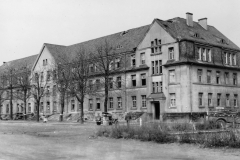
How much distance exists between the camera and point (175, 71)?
45.9m

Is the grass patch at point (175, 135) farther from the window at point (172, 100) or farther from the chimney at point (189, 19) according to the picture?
the chimney at point (189, 19)

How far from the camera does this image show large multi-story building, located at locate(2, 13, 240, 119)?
149 ft

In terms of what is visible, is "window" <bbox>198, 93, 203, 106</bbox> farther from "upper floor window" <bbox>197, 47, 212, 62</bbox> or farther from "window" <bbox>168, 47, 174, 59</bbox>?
"window" <bbox>168, 47, 174, 59</bbox>

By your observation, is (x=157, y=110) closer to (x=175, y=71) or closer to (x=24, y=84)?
(x=175, y=71)

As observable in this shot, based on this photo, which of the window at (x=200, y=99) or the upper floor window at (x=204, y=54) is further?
the upper floor window at (x=204, y=54)

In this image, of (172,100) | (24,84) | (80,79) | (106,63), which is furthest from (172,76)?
(24,84)

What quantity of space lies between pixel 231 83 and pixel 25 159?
43.9 metres

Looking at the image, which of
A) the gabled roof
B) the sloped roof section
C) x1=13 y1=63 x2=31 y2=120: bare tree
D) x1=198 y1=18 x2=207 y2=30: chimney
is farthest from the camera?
the gabled roof

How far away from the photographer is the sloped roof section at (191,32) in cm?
4716

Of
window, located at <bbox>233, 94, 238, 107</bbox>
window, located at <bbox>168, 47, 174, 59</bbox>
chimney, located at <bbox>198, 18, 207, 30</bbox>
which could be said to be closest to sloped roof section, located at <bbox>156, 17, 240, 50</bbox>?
chimney, located at <bbox>198, 18, 207, 30</bbox>

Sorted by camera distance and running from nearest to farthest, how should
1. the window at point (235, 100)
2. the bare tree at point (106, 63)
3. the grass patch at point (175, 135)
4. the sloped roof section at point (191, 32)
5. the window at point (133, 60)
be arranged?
the grass patch at point (175, 135)
the sloped roof section at point (191, 32)
the bare tree at point (106, 63)
the window at point (235, 100)
the window at point (133, 60)

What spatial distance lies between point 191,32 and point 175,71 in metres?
6.99

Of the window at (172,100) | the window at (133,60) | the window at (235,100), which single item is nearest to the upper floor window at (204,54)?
the window at (172,100)

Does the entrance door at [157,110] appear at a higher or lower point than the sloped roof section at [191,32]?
lower
